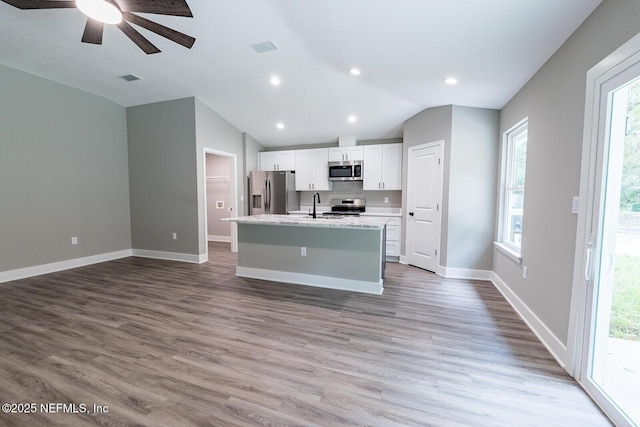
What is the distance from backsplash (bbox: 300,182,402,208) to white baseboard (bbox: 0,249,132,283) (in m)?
3.94

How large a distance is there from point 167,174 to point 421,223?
4.68 metres

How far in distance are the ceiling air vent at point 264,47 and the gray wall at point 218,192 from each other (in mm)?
3797

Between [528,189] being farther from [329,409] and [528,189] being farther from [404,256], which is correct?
[329,409]

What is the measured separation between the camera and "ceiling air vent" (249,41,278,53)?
3035 mm

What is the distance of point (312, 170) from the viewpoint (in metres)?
5.85

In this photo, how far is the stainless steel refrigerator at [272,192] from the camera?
5.71 meters

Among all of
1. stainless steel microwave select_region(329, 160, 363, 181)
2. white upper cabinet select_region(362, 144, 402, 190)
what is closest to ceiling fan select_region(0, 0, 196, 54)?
stainless steel microwave select_region(329, 160, 363, 181)

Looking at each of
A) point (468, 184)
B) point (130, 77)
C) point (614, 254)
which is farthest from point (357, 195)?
point (130, 77)

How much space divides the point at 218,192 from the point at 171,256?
2.29 m

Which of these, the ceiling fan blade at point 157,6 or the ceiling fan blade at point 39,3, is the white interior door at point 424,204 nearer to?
the ceiling fan blade at point 157,6

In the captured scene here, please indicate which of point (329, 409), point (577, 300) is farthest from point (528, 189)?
point (329, 409)

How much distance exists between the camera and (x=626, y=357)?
64.2 inches

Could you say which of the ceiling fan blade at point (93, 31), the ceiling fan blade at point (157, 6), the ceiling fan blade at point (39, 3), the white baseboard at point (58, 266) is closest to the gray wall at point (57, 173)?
the white baseboard at point (58, 266)

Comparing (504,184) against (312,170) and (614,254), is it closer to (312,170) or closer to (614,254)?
(614,254)
